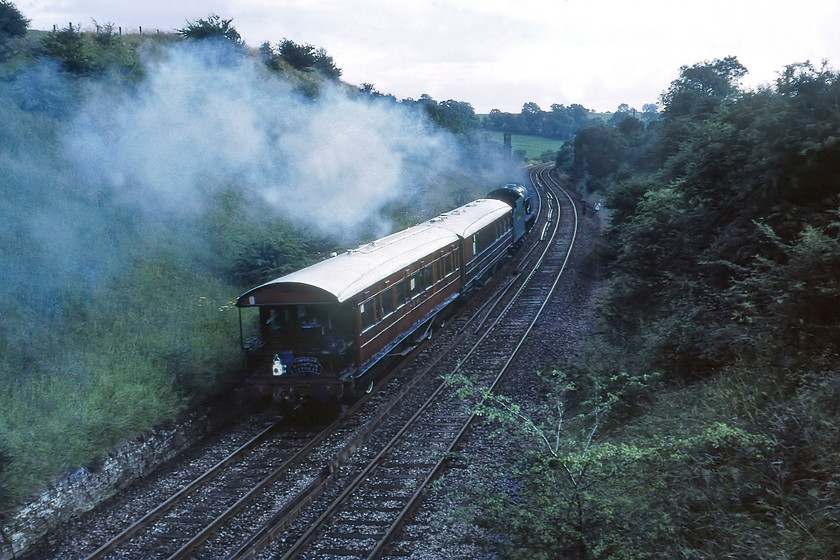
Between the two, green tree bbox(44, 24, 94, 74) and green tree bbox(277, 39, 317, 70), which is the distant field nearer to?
green tree bbox(277, 39, 317, 70)

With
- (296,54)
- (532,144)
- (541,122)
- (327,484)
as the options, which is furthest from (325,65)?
(541,122)

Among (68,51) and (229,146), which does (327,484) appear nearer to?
(229,146)

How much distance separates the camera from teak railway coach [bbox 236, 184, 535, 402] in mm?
12164

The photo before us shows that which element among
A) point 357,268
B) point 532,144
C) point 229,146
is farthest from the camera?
point 532,144

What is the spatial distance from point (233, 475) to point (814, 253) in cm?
978

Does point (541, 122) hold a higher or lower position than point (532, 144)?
higher

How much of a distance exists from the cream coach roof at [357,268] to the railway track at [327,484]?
2633mm

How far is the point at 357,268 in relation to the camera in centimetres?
1369

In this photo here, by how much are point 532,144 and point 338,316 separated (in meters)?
108

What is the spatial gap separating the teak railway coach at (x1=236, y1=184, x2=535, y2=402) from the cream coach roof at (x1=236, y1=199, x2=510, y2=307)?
19 mm

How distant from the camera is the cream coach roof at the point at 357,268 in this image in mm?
12086

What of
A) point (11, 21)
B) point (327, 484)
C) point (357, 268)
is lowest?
point (327, 484)

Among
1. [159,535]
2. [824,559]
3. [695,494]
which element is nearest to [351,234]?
[159,535]

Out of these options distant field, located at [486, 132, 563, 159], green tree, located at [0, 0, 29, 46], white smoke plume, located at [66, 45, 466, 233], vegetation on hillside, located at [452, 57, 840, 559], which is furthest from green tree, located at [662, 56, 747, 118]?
distant field, located at [486, 132, 563, 159]
